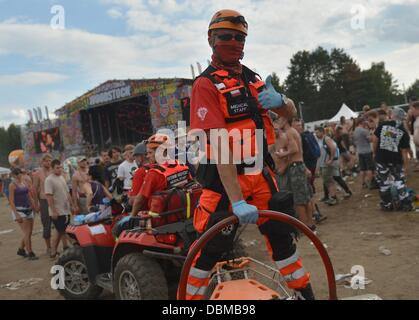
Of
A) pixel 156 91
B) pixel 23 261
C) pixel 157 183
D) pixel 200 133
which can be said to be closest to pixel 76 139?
pixel 156 91

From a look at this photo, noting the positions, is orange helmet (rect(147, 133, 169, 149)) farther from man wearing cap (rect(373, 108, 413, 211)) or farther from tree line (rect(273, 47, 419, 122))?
tree line (rect(273, 47, 419, 122))

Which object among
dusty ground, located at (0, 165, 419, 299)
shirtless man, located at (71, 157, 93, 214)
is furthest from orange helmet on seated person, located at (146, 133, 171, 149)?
shirtless man, located at (71, 157, 93, 214)

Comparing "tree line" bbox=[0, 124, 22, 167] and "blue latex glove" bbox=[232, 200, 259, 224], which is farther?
"tree line" bbox=[0, 124, 22, 167]

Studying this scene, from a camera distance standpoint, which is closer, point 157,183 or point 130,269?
point 130,269

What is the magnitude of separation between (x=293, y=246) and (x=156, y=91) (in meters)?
22.7

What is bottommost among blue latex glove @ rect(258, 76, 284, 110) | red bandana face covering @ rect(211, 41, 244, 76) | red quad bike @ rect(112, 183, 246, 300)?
red quad bike @ rect(112, 183, 246, 300)

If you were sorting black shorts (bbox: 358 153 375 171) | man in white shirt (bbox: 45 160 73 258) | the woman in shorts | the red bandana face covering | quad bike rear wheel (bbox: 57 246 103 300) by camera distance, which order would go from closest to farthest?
the red bandana face covering < quad bike rear wheel (bbox: 57 246 103 300) < man in white shirt (bbox: 45 160 73 258) < the woman in shorts < black shorts (bbox: 358 153 375 171)

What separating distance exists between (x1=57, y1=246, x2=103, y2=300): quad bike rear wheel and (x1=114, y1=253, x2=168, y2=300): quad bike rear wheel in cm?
96

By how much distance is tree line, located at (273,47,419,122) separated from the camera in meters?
62.1

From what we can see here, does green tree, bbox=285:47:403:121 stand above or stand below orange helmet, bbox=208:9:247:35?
above

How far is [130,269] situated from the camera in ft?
13.3

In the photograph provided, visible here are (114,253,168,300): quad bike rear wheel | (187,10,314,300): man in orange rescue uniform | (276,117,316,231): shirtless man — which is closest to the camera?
(187,10,314,300): man in orange rescue uniform

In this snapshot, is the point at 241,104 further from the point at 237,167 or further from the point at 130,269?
the point at 130,269
